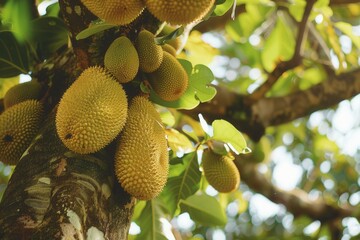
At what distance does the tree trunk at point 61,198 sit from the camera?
704mm

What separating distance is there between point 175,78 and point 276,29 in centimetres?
138

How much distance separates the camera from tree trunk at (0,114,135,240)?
2.31ft

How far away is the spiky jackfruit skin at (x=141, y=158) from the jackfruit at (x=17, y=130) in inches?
8.0

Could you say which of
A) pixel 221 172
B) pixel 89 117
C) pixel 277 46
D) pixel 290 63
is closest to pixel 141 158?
pixel 89 117

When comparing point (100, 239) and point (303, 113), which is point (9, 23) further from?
point (303, 113)

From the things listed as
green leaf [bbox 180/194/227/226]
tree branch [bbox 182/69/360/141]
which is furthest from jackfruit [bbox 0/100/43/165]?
tree branch [bbox 182/69/360/141]

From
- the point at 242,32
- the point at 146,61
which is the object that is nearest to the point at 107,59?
the point at 146,61

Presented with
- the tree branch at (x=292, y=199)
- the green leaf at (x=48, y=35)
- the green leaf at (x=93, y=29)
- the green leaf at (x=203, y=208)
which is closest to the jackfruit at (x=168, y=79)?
the green leaf at (x=93, y=29)

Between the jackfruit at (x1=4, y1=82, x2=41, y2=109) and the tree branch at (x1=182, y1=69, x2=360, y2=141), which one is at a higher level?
the jackfruit at (x1=4, y1=82, x2=41, y2=109)

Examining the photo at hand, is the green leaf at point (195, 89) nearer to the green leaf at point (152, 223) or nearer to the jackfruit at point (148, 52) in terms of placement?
the jackfruit at point (148, 52)

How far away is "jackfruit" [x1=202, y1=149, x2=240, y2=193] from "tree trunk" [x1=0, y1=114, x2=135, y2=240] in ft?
0.92

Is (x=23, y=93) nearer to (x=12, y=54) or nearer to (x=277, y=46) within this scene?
(x=12, y=54)

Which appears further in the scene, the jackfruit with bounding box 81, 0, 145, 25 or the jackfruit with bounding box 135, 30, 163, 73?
the jackfruit with bounding box 135, 30, 163, 73

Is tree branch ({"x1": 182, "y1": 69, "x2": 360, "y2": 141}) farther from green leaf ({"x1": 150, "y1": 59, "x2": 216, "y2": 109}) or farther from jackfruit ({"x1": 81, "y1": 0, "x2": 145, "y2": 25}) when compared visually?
jackfruit ({"x1": 81, "y1": 0, "x2": 145, "y2": 25})
